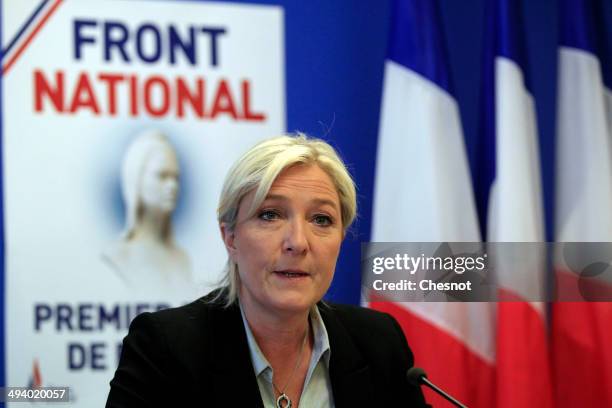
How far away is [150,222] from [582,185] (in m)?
1.65

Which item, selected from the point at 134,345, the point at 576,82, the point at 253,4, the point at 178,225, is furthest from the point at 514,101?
the point at 134,345

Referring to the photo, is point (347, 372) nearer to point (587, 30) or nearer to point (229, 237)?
point (229, 237)

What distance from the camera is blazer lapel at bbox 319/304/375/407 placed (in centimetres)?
183

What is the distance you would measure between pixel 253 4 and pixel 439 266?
4.68 feet

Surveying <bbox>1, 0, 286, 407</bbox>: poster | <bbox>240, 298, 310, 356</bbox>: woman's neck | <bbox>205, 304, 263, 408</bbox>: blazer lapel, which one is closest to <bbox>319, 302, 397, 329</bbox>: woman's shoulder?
<bbox>240, 298, 310, 356</bbox>: woman's neck

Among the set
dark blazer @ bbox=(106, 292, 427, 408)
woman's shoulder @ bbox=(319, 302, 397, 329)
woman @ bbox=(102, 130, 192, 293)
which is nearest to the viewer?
dark blazer @ bbox=(106, 292, 427, 408)

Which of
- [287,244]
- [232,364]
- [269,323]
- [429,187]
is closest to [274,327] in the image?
[269,323]

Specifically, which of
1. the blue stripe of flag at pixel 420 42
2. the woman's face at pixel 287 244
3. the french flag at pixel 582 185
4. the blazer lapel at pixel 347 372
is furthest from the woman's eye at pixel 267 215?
the blue stripe of flag at pixel 420 42

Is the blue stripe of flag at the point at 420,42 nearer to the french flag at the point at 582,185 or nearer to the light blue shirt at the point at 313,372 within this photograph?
the french flag at the point at 582,185

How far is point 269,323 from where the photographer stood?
1.80 m

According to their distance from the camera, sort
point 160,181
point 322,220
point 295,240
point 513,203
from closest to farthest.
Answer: point 295,240 → point 322,220 → point 513,203 → point 160,181

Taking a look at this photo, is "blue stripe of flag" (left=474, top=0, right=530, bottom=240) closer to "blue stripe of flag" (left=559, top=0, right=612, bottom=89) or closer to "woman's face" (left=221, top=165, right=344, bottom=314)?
"blue stripe of flag" (left=559, top=0, right=612, bottom=89)

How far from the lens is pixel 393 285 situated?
246cm

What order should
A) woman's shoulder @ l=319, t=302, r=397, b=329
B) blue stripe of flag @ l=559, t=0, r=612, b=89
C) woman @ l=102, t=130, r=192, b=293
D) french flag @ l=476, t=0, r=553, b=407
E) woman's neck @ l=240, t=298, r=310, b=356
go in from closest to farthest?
woman's neck @ l=240, t=298, r=310, b=356 < woman's shoulder @ l=319, t=302, r=397, b=329 < french flag @ l=476, t=0, r=553, b=407 < woman @ l=102, t=130, r=192, b=293 < blue stripe of flag @ l=559, t=0, r=612, b=89
